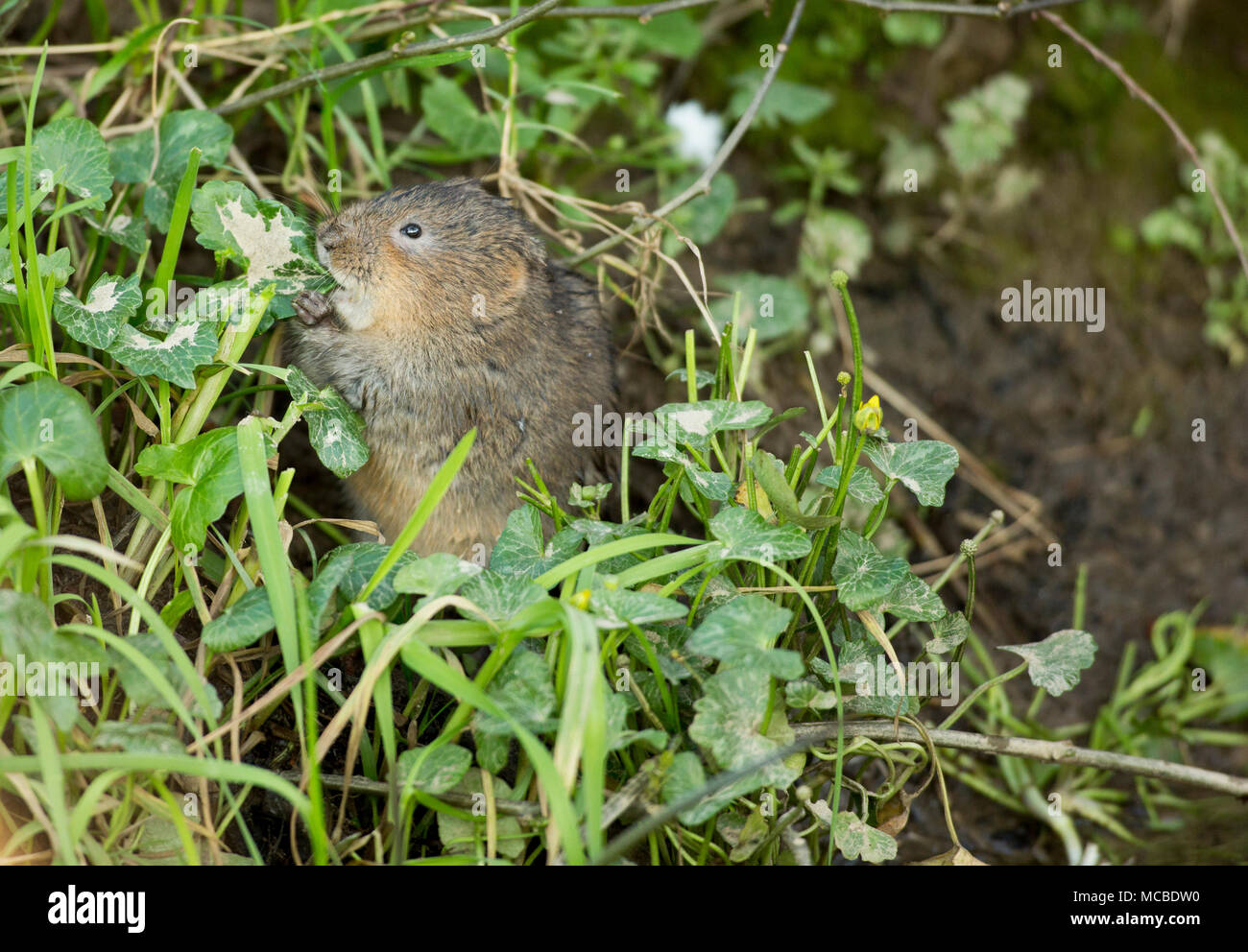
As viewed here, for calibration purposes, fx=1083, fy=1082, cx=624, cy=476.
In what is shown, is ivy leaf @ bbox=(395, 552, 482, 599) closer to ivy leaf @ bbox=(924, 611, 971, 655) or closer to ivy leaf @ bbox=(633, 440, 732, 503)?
ivy leaf @ bbox=(633, 440, 732, 503)

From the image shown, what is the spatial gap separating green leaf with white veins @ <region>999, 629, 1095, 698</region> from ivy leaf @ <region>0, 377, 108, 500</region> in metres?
1.89

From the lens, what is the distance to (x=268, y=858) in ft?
7.49

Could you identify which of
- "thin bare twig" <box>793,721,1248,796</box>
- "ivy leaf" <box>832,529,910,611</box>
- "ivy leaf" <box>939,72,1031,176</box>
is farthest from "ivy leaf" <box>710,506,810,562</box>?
"ivy leaf" <box>939,72,1031,176</box>

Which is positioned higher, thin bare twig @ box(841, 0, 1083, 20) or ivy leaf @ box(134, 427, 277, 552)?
thin bare twig @ box(841, 0, 1083, 20)

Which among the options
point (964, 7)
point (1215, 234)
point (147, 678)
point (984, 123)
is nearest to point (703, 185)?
point (964, 7)

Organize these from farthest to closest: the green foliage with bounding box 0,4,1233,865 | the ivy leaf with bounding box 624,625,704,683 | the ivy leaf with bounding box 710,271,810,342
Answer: the ivy leaf with bounding box 710,271,810,342
the ivy leaf with bounding box 624,625,704,683
the green foliage with bounding box 0,4,1233,865

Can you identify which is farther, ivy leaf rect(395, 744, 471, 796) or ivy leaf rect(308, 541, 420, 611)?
ivy leaf rect(308, 541, 420, 611)

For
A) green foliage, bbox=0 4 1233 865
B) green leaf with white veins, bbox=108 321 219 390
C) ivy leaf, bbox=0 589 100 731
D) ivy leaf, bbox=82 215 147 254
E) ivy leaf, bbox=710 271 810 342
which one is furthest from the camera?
ivy leaf, bbox=710 271 810 342

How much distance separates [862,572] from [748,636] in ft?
1.27

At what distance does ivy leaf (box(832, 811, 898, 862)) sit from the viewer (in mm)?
2148

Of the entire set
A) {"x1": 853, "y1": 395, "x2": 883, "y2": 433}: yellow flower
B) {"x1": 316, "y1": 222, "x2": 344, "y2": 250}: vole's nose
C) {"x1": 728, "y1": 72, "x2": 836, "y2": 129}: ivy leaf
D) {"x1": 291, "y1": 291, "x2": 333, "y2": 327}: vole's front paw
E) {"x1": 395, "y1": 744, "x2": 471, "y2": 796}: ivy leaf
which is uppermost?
{"x1": 728, "y1": 72, "x2": 836, "y2": 129}: ivy leaf

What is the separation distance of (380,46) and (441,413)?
122 centimetres
